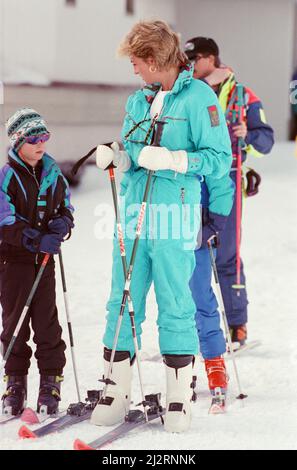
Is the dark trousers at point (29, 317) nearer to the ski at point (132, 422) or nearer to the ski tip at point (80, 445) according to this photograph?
the ski at point (132, 422)

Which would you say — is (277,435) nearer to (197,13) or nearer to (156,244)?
(156,244)

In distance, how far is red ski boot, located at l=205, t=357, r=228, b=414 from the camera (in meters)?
4.52

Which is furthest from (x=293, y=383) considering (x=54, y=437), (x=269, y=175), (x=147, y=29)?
(x=269, y=175)

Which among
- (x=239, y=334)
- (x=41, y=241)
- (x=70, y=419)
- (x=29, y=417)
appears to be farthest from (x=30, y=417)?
(x=239, y=334)

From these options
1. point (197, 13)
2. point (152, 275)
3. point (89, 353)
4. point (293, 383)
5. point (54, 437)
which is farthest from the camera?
point (197, 13)

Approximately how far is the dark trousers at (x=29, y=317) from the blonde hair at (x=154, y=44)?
107 centimetres

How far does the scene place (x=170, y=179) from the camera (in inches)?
161

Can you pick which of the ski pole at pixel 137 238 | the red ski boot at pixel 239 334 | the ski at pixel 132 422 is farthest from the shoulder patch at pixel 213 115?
the red ski boot at pixel 239 334

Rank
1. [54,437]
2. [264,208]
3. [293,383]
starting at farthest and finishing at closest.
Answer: [264,208] < [293,383] < [54,437]

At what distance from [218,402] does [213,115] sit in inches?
56.6

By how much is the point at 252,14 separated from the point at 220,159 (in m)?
20.1

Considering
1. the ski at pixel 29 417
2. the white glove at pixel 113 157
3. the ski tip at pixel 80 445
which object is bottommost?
the ski at pixel 29 417

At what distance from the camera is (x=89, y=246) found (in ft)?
32.1

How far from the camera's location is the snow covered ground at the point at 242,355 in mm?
3992
